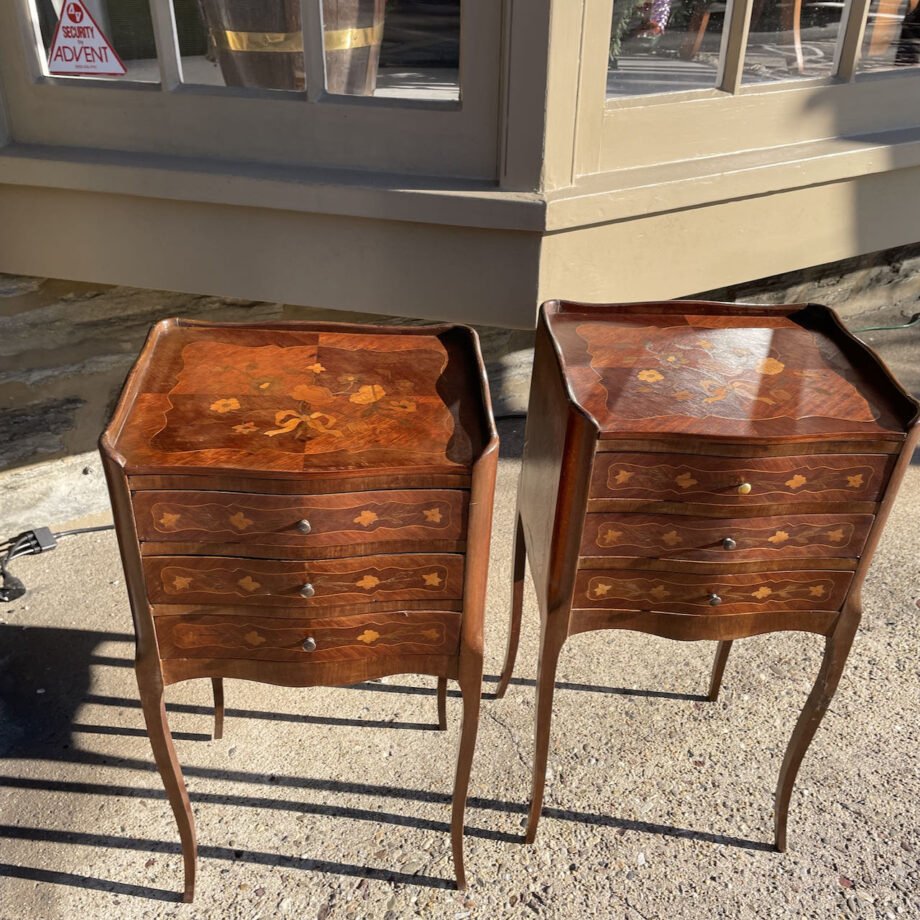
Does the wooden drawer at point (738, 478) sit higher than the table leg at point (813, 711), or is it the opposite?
the wooden drawer at point (738, 478)

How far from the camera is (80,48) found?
6.49 feet

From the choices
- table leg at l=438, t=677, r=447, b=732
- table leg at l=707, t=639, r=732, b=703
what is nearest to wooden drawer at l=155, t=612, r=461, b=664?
table leg at l=438, t=677, r=447, b=732

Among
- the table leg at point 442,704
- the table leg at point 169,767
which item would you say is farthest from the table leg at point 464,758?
the table leg at point 169,767

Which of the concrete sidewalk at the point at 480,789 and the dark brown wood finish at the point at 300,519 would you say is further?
the concrete sidewalk at the point at 480,789

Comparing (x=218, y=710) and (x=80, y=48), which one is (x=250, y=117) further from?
(x=218, y=710)

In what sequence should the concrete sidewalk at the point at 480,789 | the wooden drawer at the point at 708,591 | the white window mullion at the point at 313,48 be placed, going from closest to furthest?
the wooden drawer at the point at 708,591 < the concrete sidewalk at the point at 480,789 < the white window mullion at the point at 313,48

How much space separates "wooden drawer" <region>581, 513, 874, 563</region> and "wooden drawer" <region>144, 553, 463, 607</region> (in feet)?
0.84

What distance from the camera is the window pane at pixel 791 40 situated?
215 cm

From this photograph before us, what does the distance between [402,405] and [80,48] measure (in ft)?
4.01

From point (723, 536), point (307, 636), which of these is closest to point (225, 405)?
point (307, 636)

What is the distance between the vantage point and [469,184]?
6.33 feet

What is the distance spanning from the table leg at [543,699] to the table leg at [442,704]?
302mm

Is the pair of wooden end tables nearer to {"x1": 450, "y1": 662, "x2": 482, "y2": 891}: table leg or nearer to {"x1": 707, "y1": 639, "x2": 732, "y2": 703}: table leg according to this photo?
{"x1": 450, "y1": 662, "x2": 482, "y2": 891}: table leg

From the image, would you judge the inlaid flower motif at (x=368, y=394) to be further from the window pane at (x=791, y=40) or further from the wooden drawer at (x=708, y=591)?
the window pane at (x=791, y=40)
